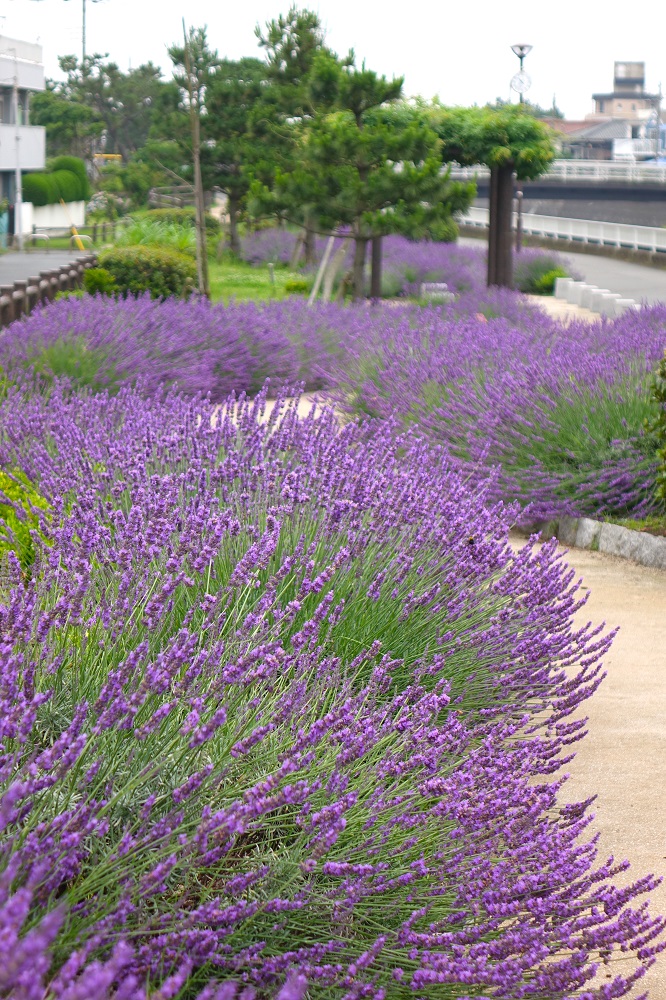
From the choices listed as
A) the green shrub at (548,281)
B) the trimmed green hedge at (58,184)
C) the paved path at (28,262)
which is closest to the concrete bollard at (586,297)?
the green shrub at (548,281)

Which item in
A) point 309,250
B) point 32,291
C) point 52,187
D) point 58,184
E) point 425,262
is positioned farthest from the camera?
point 58,184

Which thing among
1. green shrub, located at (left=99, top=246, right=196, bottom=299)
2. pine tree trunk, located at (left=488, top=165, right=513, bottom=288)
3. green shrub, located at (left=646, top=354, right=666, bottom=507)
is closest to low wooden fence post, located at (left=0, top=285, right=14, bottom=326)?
green shrub, located at (left=99, top=246, right=196, bottom=299)

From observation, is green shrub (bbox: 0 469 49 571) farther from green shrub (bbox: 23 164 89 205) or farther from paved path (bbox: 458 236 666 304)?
green shrub (bbox: 23 164 89 205)

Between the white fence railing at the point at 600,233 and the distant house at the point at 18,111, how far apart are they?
2071 cm

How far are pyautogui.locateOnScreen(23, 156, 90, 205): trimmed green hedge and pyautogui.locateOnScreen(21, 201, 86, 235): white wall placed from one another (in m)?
0.45

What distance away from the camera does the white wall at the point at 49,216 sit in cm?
5541

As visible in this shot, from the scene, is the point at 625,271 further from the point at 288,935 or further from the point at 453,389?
the point at 288,935

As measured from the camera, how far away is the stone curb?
688 cm

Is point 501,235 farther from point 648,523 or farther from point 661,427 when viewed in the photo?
point 648,523

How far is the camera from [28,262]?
32.6 m

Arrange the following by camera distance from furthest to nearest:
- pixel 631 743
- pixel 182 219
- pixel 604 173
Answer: pixel 604 173, pixel 182 219, pixel 631 743

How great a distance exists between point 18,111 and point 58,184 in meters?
6.28

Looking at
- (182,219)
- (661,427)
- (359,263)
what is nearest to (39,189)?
(182,219)

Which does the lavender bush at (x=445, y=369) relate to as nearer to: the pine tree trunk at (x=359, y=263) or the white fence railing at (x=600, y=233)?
the pine tree trunk at (x=359, y=263)
